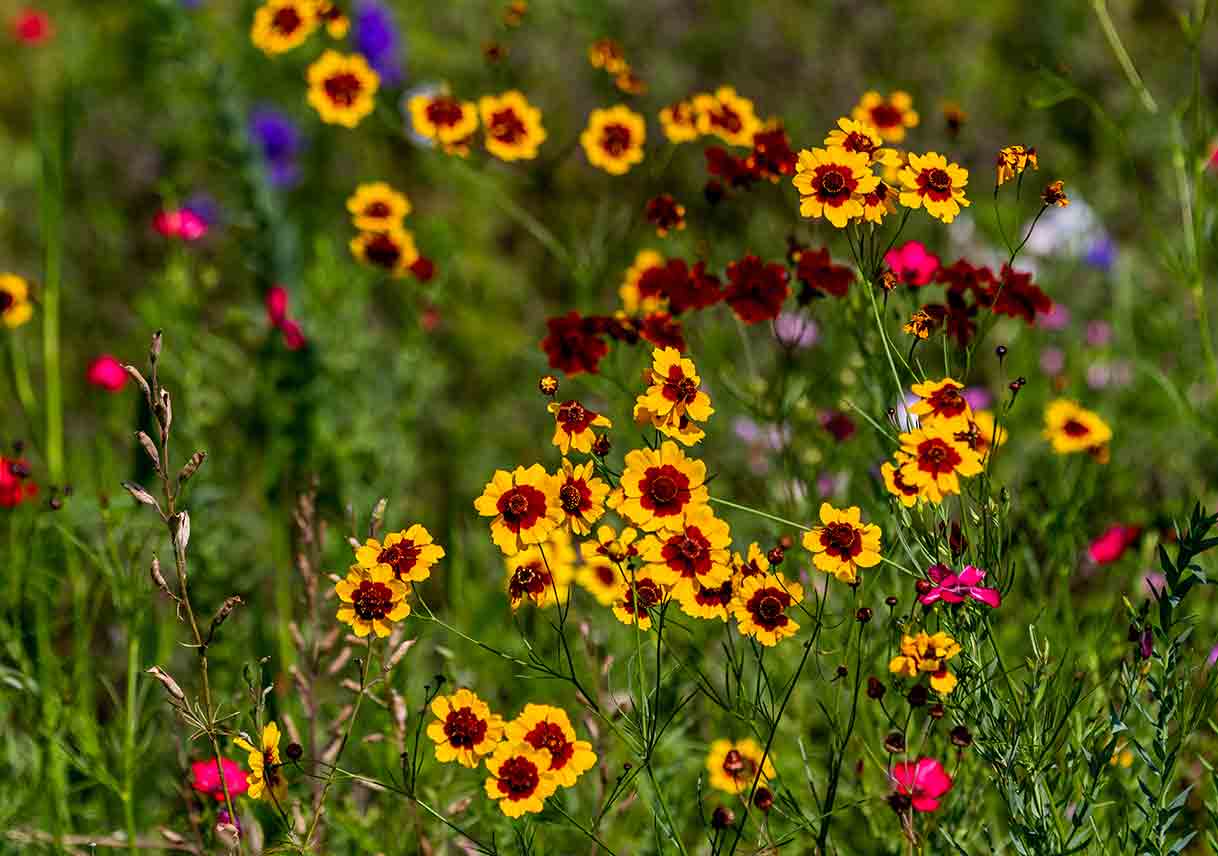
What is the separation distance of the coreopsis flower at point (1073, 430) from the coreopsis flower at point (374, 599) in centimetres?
125

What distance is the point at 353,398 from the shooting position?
Result: 10.8 feet

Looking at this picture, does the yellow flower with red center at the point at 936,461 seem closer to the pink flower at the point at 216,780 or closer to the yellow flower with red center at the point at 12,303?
the pink flower at the point at 216,780

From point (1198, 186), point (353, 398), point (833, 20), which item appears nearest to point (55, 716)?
point (353, 398)

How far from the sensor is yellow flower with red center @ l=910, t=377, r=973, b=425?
56.9 inches

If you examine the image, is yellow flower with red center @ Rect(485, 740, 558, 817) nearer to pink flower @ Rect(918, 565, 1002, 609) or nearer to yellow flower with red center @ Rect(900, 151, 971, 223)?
pink flower @ Rect(918, 565, 1002, 609)

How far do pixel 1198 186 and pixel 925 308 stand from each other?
28.1 inches

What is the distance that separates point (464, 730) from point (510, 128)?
1270 mm

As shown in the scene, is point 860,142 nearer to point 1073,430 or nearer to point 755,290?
point 755,290

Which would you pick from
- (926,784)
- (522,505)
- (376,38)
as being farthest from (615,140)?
(376,38)

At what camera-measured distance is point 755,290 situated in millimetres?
1914

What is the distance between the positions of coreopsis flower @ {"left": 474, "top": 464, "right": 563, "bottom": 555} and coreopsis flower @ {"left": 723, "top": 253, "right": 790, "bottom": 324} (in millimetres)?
547

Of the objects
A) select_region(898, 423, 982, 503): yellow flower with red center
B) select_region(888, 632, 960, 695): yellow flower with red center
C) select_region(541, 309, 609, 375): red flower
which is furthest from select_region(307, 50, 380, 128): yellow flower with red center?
select_region(888, 632, 960, 695): yellow flower with red center

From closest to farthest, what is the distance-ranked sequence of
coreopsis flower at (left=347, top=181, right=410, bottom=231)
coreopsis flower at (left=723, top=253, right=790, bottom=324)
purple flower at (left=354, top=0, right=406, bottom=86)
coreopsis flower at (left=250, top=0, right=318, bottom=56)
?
coreopsis flower at (left=723, top=253, right=790, bottom=324) → coreopsis flower at (left=250, top=0, right=318, bottom=56) → coreopsis flower at (left=347, top=181, right=410, bottom=231) → purple flower at (left=354, top=0, right=406, bottom=86)

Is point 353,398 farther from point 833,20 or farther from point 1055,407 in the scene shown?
point 833,20
